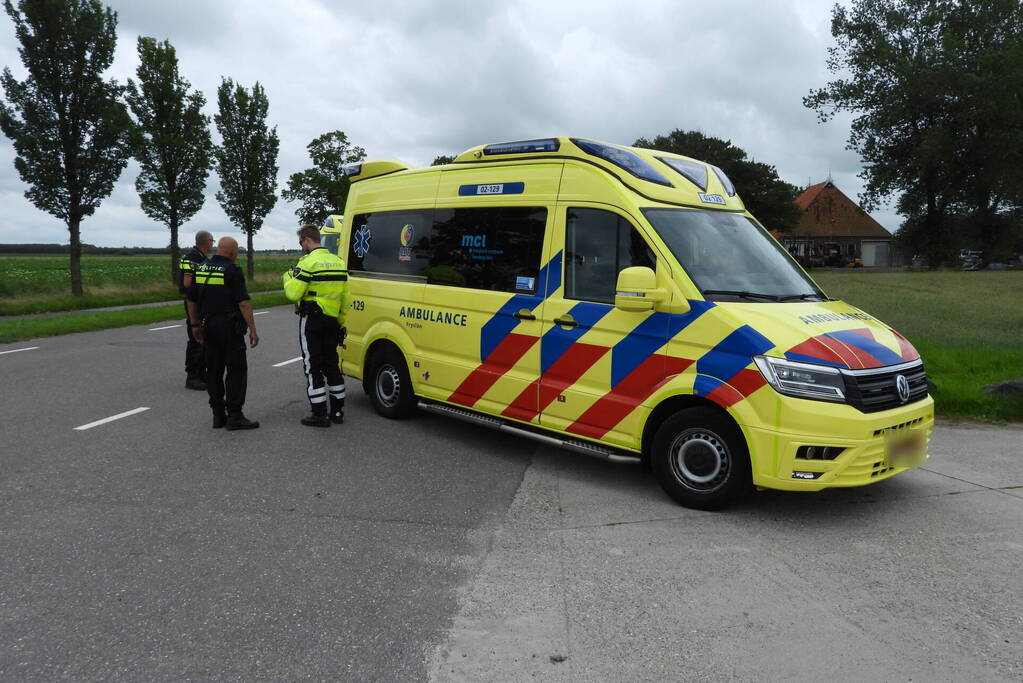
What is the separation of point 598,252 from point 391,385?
2.88m

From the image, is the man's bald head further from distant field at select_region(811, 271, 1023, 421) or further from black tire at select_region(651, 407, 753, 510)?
distant field at select_region(811, 271, 1023, 421)

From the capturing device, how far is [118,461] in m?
5.79

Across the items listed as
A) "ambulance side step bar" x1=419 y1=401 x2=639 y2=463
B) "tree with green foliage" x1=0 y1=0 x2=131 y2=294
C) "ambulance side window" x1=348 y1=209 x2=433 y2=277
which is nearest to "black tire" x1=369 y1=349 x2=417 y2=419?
"ambulance side step bar" x1=419 y1=401 x2=639 y2=463

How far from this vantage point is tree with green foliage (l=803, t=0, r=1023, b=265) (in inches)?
1607

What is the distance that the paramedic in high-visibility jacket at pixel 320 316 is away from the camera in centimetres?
696

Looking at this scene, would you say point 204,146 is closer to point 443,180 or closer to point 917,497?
point 443,180

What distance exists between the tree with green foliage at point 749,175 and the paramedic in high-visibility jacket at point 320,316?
4833cm

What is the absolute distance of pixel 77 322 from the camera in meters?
16.0

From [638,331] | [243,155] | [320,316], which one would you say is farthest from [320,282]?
[243,155]

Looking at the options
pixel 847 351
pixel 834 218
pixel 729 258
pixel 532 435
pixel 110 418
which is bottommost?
pixel 110 418

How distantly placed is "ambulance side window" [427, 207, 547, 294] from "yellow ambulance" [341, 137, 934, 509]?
2cm

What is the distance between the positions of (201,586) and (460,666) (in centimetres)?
147

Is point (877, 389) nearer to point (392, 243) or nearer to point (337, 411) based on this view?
point (392, 243)

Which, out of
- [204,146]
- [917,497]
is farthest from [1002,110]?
[917,497]
